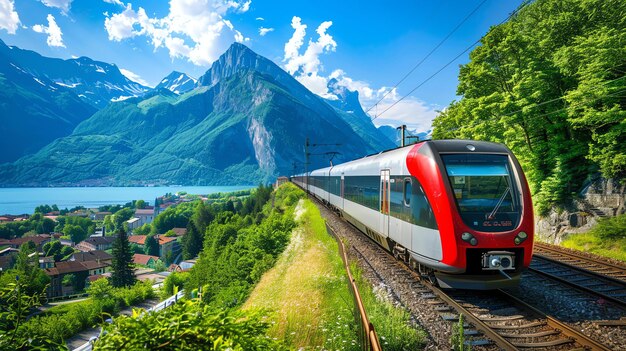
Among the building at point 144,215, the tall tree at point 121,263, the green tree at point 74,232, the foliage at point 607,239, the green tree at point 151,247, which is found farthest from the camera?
the building at point 144,215

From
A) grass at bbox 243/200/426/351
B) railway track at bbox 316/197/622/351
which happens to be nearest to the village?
grass at bbox 243/200/426/351

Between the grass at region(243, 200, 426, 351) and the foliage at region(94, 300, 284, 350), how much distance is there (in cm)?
39

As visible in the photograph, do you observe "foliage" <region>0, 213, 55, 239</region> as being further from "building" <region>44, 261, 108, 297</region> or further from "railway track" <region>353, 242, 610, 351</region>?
"railway track" <region>353, 242, 610, 351</region>

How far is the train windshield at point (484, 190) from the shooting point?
8.20m

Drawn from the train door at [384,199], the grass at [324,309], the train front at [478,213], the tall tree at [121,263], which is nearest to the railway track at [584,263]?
the train front at [478,213]

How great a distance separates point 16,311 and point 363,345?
442 cm

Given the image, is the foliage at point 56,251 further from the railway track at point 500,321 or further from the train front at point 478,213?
the train front at point 478,213

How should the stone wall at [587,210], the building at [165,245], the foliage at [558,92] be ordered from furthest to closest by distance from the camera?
the building at [165,245], the stone wall at [587,210], the foliage at [558,92]

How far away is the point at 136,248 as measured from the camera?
410 ft

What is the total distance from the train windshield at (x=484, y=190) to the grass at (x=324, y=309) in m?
2.98

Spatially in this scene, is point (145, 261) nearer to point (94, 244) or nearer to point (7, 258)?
point (94, 244)

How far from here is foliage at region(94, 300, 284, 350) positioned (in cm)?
257

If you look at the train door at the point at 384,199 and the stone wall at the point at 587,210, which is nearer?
the train door at the point at 384,199

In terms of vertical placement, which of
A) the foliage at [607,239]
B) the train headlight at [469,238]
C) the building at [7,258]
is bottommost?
the building at [7,258]
